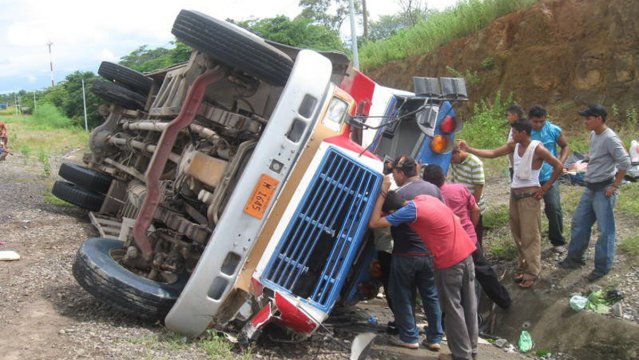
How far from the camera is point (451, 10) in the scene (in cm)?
1552

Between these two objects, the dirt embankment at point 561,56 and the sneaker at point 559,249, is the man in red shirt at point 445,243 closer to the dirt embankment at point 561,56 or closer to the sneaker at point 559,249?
the sneaker at point 559,249

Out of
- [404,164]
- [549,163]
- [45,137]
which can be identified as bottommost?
[45,137]

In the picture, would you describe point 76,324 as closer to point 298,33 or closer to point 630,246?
point 630,246

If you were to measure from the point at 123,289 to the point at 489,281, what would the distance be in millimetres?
3114

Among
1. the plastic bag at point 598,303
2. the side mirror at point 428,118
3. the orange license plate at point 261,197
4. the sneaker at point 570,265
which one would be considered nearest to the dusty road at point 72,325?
the plastic bag at point 598,303

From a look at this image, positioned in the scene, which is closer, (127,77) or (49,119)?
(127,77)

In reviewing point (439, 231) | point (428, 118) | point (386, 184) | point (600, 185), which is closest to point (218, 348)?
point (386, 184)

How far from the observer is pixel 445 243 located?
14.5 feet

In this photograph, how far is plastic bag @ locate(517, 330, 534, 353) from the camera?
5285 mm

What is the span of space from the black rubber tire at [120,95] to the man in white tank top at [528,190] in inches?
163

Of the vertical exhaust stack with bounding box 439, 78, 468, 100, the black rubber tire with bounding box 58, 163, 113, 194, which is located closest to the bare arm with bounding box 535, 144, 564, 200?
the vertical exhaust stack with bounding box 439, 78, 468, 100

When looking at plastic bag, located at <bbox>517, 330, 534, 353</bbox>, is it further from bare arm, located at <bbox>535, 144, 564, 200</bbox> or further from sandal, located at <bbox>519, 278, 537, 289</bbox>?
bare arm, located at <bbox>535, 144, 564, 200</bbox>

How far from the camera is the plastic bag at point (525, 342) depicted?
5.29 metres

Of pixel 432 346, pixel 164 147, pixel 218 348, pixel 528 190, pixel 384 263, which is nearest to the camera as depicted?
pixel 218 348
